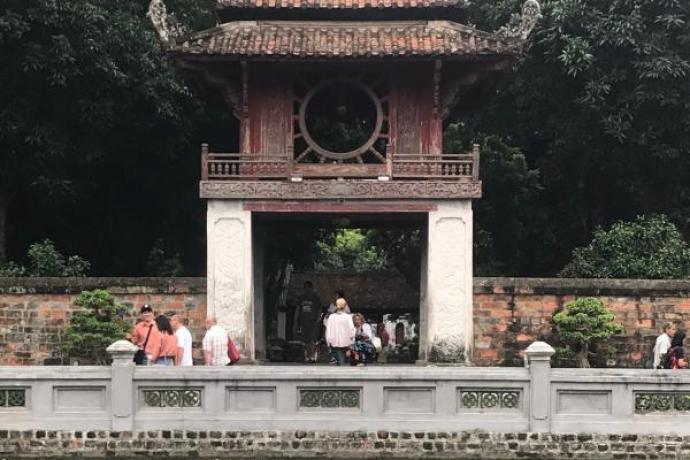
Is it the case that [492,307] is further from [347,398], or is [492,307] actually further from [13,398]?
[13,398]

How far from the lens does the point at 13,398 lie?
13.9 meters

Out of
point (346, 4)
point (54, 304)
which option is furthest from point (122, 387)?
point (346, 4)

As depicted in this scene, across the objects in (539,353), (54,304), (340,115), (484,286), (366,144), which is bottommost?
(539,353)

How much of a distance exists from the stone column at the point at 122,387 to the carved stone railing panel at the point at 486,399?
4.93 m

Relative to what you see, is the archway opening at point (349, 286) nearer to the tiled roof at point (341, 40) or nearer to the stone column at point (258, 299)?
the stone column at point (258, 299)

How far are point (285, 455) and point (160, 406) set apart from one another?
201 cm

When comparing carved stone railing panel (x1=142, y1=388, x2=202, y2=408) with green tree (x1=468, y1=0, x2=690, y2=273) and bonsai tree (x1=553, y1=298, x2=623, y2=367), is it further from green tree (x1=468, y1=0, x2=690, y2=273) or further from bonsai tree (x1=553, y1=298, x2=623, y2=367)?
green tree (x1=468, y1=0, x2=690, y2=273)

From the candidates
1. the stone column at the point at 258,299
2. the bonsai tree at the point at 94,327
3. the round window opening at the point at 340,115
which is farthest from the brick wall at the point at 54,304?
the round window opening at the point at 340,115

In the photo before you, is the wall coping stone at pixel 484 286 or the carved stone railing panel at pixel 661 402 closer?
the carved stone railing panel at pixel 661 402

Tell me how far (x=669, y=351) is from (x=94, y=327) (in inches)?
456

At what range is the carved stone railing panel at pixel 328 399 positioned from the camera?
46.2 ft

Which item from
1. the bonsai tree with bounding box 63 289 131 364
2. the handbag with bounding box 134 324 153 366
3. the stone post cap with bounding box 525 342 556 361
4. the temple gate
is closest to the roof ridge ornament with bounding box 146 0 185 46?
the temple gate

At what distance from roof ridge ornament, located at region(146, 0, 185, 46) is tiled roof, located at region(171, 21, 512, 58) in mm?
235

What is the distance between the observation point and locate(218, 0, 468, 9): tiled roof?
19641mm
